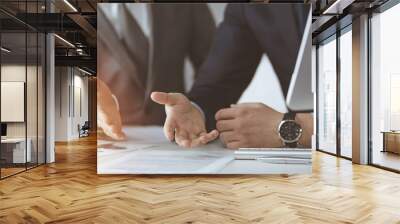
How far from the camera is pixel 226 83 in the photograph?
6.32m

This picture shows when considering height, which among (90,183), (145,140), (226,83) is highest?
(226,83)

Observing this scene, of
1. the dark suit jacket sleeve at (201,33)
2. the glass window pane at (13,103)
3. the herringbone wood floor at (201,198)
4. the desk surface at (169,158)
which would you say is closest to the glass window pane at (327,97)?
the herringbone wood floor at (201,198)

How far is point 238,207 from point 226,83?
8.38 ft

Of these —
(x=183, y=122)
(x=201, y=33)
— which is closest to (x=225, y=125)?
(x=183, y=122)

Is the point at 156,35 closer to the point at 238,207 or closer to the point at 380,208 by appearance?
the point at 238,207

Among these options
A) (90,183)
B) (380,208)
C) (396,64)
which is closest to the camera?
(380,208)

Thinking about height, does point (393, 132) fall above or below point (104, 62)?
below

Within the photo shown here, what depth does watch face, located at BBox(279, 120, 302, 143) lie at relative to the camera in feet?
20.5

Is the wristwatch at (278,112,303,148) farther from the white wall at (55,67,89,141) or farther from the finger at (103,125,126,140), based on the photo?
the white wall at (55,67,89,141)

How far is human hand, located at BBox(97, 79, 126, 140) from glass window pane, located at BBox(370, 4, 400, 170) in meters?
4.97

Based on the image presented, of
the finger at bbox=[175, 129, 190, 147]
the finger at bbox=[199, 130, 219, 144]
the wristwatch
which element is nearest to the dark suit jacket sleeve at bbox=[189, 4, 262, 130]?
the finger at bbox=[199, 130, 219, 144]

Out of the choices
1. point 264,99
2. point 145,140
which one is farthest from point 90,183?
point 264,99

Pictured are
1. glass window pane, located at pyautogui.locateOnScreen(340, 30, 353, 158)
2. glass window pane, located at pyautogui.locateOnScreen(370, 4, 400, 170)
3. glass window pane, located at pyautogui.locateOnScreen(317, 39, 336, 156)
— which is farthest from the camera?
glass window pane, located at pyautogui.locateOnScreen(317, 39, 336, 156)

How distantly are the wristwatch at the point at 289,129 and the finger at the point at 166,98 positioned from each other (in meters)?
1.76
